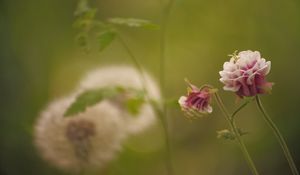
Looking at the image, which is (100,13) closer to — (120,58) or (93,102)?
(120,58)

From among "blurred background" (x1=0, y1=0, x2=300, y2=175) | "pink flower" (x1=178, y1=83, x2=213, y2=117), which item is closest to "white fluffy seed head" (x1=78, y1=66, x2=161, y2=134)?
"blurred background" (x1=0, y1=0, x2=300, y2=175)

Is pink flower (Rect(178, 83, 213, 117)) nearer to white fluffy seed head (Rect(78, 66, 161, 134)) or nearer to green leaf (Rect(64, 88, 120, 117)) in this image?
green leaf (Rect(64, 88, 120, 117))

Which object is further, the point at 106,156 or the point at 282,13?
the point at 282,13

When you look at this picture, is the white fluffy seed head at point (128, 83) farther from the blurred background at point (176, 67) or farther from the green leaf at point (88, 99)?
the green leaf at point (88, 99)

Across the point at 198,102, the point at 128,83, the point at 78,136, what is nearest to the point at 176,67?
the point at 128,83

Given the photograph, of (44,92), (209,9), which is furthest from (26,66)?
(209,9)
